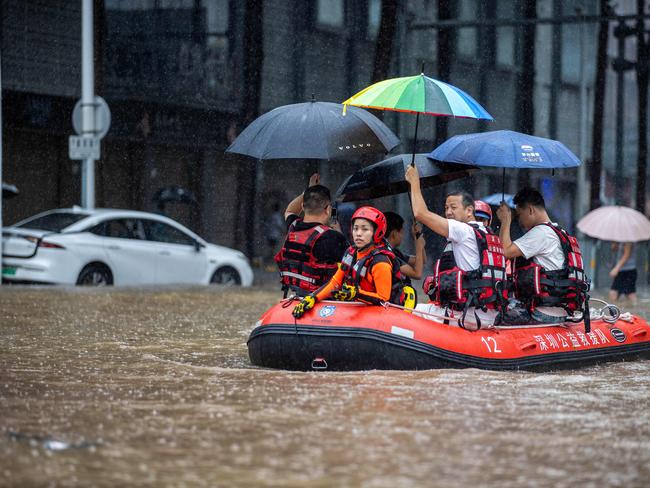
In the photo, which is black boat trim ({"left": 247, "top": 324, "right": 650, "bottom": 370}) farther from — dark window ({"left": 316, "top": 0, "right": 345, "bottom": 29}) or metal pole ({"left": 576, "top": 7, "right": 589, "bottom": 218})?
metal pole ({"left": 576, "top": 7, "right": 589, "bottom": 218})

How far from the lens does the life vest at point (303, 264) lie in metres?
10.7

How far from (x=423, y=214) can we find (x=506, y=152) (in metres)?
1.15

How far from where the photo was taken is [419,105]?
10445mm

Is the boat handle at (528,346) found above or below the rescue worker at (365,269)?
below

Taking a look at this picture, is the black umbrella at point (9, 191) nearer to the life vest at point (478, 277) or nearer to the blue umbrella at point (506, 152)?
the blue umbrella at point (506, 152)

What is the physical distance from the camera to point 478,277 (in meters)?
10.5

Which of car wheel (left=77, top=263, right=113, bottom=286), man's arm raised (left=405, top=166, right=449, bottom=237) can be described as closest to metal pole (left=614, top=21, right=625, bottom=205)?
car wheel (left=77, top=263, right=113, bottom=286)

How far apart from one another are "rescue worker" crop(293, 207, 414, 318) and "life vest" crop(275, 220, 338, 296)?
31 cm

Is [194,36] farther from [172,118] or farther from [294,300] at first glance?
Result: [294,300]

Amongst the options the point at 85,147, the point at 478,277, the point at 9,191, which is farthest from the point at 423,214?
the point at 9,191

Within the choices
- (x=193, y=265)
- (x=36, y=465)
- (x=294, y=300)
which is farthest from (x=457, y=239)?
(x=193, y=265)

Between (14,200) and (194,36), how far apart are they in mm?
6229

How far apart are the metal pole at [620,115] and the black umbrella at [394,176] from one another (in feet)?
72.9

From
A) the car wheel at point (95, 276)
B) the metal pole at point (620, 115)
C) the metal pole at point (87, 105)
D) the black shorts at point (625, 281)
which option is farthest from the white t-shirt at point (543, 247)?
the metal pole at point (620, 115)
